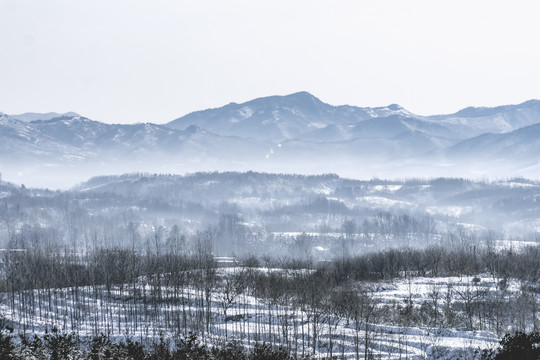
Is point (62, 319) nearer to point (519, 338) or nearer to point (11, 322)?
point (11, 322)

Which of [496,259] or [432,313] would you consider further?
[496,259]

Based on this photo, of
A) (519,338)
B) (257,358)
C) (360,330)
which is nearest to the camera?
(257,358)

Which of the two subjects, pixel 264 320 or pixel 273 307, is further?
pixel 273 307

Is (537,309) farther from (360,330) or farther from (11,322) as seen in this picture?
(11,322)

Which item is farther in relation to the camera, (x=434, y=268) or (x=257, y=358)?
(x=434, y=268)

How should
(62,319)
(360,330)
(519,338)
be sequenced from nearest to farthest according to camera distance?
(519,338) < (360,330) < (62,319)

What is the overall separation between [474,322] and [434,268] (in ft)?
138

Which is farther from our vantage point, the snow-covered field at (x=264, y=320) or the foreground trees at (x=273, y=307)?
the foreground trees at (x=273, y=307)

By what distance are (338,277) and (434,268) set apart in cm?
1963

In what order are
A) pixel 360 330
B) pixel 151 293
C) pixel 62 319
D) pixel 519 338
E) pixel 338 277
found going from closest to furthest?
1. pixel 519 338
2. pixel 360 330
3. pixel 62 319
4. pixel 151 293
5. pixel 338 277

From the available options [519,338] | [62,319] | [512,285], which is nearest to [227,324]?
[62,319]

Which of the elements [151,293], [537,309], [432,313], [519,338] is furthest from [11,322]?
[537,309]

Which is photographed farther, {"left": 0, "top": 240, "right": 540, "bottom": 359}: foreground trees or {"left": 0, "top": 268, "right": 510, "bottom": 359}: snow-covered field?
{"left": 0, "top": 240, "right": 540, "bottom": 359}: foreground trees

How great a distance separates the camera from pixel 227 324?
237 ft
